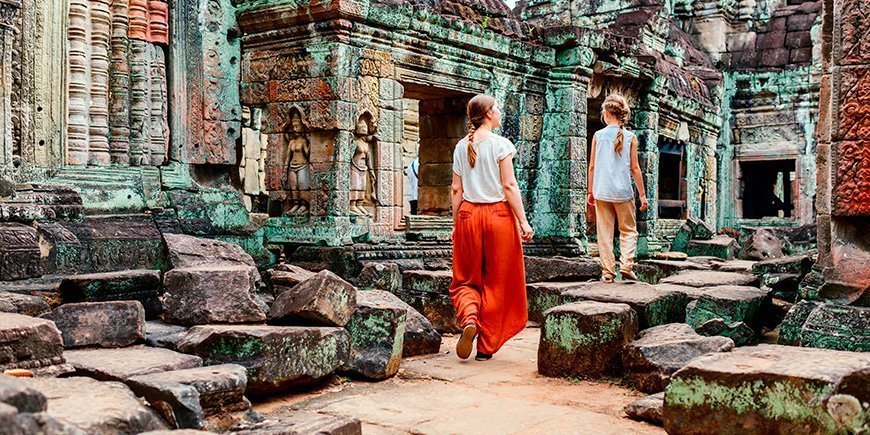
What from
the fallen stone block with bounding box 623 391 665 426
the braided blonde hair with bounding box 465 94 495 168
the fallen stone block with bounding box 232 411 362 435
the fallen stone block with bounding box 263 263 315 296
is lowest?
the fallen stone block with bounding box 623 391 665 426

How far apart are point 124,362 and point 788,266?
588cm

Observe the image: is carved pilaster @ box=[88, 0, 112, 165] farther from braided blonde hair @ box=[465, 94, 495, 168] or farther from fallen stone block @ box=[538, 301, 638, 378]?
fallen stone block @ box=[538, 301, 638, 378]

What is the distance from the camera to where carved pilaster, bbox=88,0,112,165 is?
765cm

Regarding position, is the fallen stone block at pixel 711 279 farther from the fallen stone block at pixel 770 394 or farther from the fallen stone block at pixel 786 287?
the fallen stone block at pixel 770 394

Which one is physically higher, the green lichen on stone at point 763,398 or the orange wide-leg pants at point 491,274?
the orange wide-leg pants at point 491,274

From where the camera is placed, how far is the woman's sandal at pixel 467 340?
18.9 feet

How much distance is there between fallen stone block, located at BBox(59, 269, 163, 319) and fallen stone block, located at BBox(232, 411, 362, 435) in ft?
7.14

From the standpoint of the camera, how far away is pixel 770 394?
3.56m

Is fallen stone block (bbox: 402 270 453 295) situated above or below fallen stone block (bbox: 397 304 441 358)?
above

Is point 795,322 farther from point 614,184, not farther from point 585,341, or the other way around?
point 614,184

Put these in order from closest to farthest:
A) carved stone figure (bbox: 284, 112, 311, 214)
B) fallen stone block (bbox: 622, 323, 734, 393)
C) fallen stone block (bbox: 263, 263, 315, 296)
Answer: fallen stone block (bbox: 622, 323, 734, 393) → fallen stone block (bbox: 263, 263, 315, 296) → carved stone figure (bbox: 284, 112, 311, 214)

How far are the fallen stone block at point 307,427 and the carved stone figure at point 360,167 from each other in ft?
16.1

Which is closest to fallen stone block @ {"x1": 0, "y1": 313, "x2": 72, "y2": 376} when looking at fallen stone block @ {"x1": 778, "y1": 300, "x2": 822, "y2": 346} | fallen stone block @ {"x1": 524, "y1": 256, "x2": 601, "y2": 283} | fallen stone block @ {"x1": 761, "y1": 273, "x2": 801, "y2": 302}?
fallen stone block @ {"x1": 778, "y1": 300, "x2": 822, "y2": 346}

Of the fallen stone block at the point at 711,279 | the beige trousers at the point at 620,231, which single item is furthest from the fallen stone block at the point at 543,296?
the fallen stone block at the point at 711,279
